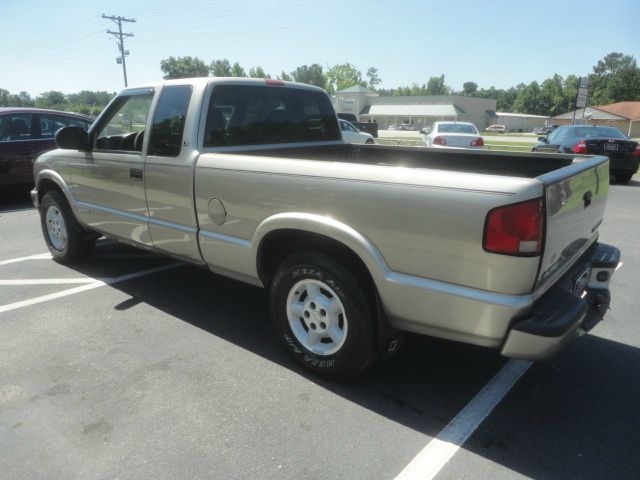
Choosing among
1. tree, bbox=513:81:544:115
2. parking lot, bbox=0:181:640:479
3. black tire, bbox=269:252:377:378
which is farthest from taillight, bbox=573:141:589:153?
tree, bbox=513:81:544:115

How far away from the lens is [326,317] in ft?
9.77

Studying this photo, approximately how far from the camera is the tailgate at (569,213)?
2.30m

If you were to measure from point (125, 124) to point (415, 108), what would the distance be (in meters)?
91.7

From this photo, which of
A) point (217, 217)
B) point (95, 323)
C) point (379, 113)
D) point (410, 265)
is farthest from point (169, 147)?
point (379, 113)

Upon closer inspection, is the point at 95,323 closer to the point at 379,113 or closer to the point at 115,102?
the point at 115,102

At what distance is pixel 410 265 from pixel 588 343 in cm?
198

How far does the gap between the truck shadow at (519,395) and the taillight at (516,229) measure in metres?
1.05

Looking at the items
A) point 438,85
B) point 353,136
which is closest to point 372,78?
point 438,85

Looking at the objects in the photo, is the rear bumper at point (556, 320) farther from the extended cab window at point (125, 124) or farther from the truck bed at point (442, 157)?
the extended cab window at point (125, 124)

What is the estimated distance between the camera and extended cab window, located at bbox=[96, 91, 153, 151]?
163 inches

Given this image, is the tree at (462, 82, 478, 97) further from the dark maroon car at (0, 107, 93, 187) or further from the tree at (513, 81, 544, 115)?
the dark maroon car at (0, 107, 93, 187)

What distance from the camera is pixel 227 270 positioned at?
11.5 feet

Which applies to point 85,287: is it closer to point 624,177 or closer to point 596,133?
point 596,133

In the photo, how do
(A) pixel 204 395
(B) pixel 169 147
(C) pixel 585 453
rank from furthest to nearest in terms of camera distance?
(B) pixel 169 147 < (A) pixel 204 395 < (C) pixel 585 453
